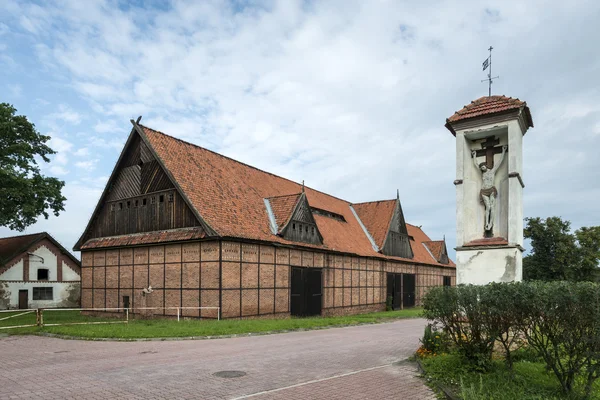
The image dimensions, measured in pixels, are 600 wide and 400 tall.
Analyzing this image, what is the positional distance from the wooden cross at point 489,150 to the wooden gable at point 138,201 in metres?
14.1

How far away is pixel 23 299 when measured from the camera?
3697 centimetres

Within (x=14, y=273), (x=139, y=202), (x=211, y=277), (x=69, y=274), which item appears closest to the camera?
(x=211, y=277)

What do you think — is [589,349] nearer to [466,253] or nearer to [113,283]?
[466,253]

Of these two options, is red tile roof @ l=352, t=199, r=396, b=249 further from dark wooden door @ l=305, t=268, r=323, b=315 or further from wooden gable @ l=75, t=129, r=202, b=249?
wooden gable @ l=75, t=129, r=202, b=249

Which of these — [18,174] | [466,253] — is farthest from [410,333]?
[18,174]

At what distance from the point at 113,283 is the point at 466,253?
2069 centimetres

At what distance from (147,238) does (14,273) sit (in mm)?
18794

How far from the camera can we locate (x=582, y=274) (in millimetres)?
42625

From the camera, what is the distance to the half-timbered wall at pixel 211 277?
2197 centimetres

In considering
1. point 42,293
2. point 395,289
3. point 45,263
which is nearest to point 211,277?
point 395,289

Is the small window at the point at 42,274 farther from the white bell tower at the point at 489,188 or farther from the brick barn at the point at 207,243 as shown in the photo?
the white bell tower at the point at 489,188

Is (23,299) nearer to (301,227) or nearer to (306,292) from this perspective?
(306,292)

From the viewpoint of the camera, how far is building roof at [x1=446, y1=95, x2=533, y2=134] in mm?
11312

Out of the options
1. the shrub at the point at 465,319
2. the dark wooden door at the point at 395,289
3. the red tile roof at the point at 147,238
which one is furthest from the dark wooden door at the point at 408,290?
the shrub at the point at 465,319
